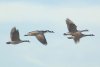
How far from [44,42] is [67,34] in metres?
6.80

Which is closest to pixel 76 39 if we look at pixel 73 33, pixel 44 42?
pixel 73 33

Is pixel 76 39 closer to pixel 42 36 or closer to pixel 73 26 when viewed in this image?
pixel 73 26

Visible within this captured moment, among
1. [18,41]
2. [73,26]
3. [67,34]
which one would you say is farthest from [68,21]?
[18,41]

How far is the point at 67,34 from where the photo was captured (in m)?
76.4

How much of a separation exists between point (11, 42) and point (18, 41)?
7.83ft

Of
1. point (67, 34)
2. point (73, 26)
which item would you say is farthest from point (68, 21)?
point (67, 34)

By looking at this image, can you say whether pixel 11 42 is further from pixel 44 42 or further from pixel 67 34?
pixel 67 34

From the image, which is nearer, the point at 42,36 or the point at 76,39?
the point at 76,39

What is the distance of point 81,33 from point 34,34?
42.2 feet

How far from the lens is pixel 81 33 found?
8069 cm

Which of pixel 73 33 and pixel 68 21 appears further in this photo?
pixel 68 21

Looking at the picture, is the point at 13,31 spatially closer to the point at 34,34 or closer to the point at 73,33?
the point at 34,34

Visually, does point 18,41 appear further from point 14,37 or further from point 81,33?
point 81,33

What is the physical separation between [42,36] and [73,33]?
9226mm
